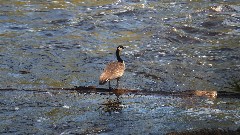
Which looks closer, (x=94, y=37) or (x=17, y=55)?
(x=17, y=55)

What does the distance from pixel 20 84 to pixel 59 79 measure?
4.34 feet

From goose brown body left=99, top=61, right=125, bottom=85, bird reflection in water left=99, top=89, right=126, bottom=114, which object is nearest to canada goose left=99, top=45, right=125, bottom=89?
goose brown body left=99, top=61, right=125, bottom=85

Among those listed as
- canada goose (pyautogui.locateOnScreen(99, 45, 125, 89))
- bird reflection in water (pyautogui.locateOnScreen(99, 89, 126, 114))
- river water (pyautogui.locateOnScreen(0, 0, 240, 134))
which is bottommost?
river water (pyautogui.locateOnScreen(0, 0, 240, 134))

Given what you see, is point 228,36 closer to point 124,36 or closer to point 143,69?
point 124,36

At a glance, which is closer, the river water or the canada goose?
the river water

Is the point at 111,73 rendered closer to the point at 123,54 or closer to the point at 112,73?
the point at 112,73

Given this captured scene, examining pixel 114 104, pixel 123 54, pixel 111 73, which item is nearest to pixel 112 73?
pixel 111 73

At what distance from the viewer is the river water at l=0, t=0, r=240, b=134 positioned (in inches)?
470

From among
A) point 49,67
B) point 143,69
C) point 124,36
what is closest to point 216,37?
point 124,36

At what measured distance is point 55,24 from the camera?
23938 mm

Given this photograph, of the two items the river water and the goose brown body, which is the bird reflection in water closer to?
the river water

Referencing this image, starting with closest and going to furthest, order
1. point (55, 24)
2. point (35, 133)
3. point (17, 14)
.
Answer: point (35, 133), point (55, 24), point (17, 14)

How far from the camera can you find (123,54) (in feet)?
65.8

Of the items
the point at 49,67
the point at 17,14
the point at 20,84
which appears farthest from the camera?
the point at 17,14
